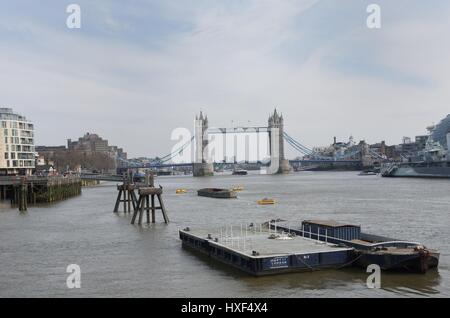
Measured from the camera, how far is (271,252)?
89.6ft

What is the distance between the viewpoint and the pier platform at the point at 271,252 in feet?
85.4

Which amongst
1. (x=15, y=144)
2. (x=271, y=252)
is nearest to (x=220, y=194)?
(x=15, y=144)

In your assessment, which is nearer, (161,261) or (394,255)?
(394,255)

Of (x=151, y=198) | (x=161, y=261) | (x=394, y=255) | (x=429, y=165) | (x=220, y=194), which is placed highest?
(x=429, y=165)

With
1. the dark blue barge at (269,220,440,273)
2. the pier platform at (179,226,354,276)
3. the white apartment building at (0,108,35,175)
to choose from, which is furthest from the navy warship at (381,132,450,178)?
the dark blue barge at (269,220,440,273)

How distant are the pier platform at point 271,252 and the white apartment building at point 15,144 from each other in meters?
97.2

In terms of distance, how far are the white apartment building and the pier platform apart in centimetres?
9721

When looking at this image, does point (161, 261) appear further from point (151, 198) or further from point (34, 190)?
point (34, 190)

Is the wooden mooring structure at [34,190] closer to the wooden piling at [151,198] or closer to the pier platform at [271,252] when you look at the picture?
the wooden piling at [151,198]

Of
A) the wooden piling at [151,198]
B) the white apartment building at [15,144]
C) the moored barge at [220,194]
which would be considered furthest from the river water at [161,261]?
the white apartment building at [15,144]

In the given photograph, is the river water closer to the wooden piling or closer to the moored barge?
the wooden piling

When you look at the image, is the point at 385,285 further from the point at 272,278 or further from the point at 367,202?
the point at 367,202

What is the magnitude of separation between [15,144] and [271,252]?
4376 inches

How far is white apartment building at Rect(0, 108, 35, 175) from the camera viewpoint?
121 metres
